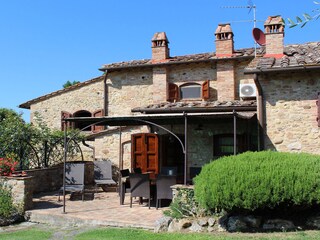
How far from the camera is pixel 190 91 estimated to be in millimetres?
16984

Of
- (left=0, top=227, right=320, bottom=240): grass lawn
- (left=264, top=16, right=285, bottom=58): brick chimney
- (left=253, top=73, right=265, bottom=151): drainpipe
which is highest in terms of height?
(left=264, top=16, right=285, bottom=58): brick chimney

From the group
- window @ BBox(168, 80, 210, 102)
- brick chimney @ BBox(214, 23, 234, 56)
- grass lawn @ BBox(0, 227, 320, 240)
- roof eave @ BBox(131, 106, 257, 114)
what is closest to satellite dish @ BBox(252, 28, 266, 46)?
brick chimney @ BBox(214, 23, 234, 56)

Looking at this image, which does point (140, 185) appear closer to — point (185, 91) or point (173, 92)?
point (173, 92)

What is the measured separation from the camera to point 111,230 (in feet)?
25.5

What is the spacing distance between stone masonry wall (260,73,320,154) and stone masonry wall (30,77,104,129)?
1062cm

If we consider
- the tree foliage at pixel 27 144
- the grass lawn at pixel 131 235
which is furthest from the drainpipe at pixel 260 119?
the tree foliage at pixel 27 144

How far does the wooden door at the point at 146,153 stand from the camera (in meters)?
12.9

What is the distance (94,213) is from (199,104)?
573cm

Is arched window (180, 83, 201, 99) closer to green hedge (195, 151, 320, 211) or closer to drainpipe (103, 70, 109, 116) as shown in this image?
drainpipe (103, 70, 109, 116)

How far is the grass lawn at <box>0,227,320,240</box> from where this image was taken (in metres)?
6.74

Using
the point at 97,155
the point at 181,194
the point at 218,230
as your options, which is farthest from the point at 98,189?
the point at 218,230

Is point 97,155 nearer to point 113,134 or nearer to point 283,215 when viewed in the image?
point 113,134

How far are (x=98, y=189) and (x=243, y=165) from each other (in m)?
7.81

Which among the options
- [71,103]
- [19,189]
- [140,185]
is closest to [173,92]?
[71,103]
